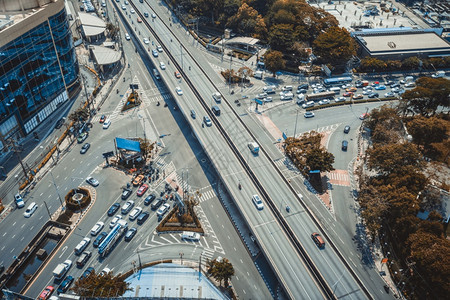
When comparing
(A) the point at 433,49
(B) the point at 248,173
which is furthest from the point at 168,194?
(A) the point at 433,49

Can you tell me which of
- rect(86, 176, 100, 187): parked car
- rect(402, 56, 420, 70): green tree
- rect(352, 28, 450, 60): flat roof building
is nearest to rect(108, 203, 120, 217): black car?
rect(86, 176, 100, 187): parked car

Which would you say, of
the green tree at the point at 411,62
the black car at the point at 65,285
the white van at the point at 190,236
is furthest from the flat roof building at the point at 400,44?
the black car at the point at 65,285

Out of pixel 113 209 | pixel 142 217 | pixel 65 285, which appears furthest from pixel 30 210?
pixel 142 217

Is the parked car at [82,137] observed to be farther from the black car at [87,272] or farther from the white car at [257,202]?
the white car at [257,202]

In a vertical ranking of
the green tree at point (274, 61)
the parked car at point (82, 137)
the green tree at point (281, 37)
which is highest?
the green tree at point (281, 37)

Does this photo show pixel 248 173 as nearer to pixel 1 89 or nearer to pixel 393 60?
pixel 1 89

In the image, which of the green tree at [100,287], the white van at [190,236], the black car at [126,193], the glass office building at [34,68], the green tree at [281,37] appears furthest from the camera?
the green tree at [281,37]

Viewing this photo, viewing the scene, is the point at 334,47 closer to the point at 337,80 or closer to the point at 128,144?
the point at 337,80
